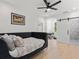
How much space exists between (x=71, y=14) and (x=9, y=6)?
5607 mm

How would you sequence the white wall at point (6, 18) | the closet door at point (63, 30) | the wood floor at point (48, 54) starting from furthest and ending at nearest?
the closet door at point (63, 30) → the white wall at point (6, 18) → the wood floor at point (48, 54)

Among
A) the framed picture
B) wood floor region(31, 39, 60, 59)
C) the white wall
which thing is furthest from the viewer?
the framed picture

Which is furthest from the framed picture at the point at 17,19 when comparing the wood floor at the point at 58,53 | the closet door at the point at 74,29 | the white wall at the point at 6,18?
the closet door at the point at 74,29

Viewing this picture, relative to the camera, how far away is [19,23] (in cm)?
473

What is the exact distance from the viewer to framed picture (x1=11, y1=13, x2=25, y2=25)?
4.26 meters

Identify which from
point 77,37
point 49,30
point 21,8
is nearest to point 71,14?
point 77,37

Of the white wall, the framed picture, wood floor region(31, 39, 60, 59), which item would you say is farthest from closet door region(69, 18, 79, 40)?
the white wall

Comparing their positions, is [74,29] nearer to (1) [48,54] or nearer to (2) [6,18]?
(1) [48,54]

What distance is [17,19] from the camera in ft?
15.1

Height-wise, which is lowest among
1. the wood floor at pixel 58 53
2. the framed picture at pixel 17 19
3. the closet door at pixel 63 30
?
the wood floor at pixel 58 53

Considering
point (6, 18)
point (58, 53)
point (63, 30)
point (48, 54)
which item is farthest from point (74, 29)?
point (6, 18)

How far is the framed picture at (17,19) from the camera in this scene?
426 cm

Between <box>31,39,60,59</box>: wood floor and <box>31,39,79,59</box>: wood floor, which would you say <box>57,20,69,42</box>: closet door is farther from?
<box>31,39,60,59</box>: wood floor

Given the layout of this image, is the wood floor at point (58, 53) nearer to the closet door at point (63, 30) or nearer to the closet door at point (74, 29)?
the closet door at point (74, 29)
